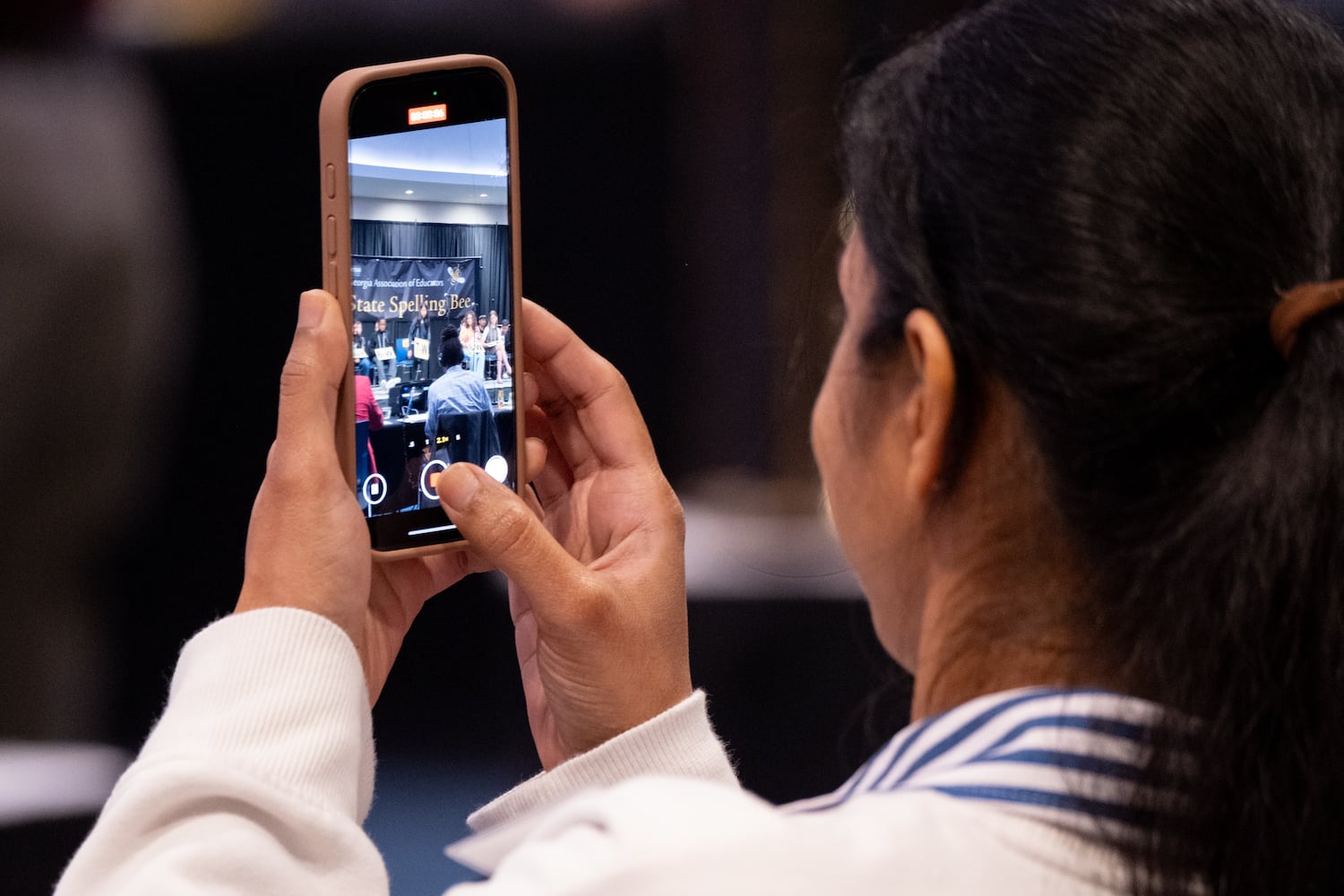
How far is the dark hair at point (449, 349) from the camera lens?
74 cm

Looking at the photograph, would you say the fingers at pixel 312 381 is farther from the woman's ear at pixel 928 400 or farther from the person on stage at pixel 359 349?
the woman's ear at pixel 928 400

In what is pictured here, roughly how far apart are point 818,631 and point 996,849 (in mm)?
756

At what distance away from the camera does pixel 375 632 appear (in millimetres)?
747

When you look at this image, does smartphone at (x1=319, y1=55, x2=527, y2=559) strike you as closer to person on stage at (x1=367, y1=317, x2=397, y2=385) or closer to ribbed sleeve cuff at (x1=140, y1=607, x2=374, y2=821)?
person on stage at (x1=367, y1=317, x2=397, y2=385)

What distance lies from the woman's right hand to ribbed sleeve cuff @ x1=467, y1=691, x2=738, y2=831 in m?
0.02

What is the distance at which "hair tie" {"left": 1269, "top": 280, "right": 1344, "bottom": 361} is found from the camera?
15.6 inches

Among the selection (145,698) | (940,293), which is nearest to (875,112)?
(940,293)

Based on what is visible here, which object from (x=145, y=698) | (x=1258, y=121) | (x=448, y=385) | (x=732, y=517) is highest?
(x=1258, y=121)

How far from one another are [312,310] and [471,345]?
11cm


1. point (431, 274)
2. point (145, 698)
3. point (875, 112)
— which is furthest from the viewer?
point (145, 698)

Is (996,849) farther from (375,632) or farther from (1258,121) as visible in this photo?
(375,632)

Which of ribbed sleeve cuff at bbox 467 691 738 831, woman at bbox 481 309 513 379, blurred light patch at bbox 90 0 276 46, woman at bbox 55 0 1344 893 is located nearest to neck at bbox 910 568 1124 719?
woman at bbox 55 0 1344 893

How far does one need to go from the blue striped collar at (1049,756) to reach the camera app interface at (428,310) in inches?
15.3

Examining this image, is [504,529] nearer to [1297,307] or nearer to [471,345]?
[471,345]
